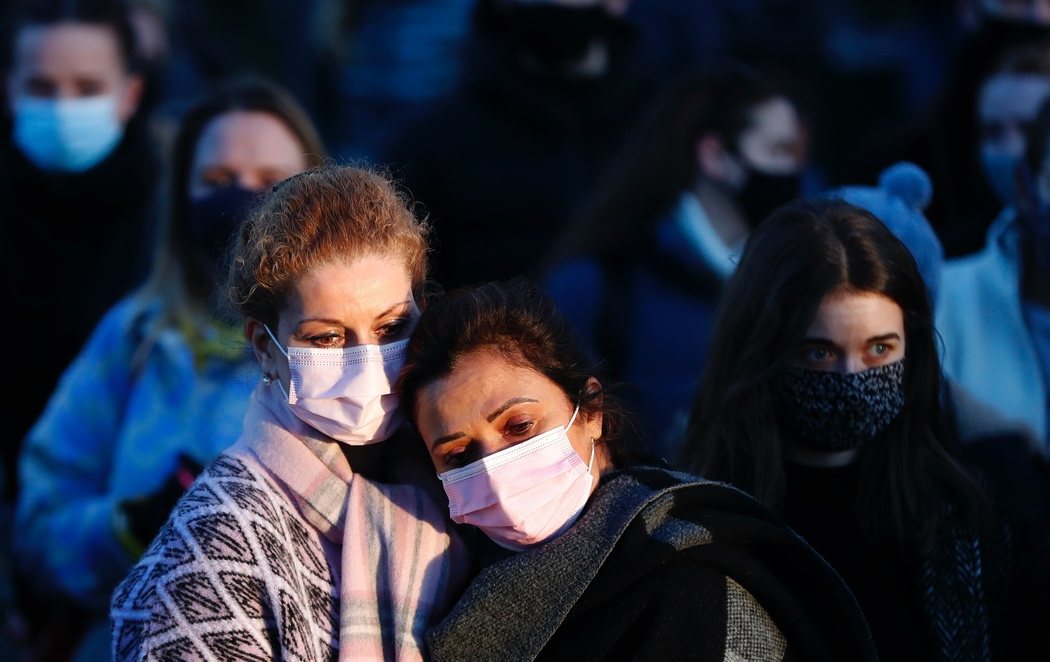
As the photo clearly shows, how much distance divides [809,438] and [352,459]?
1130mm

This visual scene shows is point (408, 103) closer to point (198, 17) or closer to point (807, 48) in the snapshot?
point (198, 17)

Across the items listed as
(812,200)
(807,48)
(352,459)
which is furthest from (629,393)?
(807,48)

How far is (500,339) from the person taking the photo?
8.84 feet

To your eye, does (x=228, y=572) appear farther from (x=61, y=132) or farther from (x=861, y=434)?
(x=61, y=132)

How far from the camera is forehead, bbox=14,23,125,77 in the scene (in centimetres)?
520

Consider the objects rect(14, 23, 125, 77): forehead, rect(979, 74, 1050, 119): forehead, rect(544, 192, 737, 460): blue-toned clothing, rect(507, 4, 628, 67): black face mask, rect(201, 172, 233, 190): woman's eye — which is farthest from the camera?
rect(507, 4, 628, 67): black face mask

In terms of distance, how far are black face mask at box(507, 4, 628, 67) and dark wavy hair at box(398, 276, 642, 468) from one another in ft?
10.1

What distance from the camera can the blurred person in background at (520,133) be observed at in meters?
5.35

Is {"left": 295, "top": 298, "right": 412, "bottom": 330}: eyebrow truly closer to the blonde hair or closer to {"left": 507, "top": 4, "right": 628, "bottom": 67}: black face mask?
the blonde hair

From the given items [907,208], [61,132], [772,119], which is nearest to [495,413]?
[907,208]

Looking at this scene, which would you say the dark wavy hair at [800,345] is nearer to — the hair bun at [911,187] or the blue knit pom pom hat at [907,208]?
the blue knit pom pom hat at [907,208]

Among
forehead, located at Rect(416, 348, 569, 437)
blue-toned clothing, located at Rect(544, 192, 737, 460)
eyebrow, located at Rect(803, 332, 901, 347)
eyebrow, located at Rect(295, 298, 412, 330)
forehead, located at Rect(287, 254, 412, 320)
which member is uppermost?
forehead, located at Rect(287, 254, 412, 320)

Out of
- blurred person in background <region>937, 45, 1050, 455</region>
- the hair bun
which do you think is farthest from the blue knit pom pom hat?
blurred person in background <region>937, 45, 1050, 455</region>

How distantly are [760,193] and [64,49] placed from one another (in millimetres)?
2845
